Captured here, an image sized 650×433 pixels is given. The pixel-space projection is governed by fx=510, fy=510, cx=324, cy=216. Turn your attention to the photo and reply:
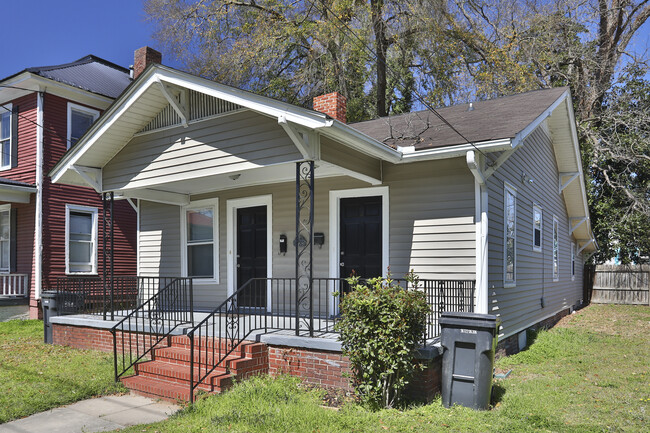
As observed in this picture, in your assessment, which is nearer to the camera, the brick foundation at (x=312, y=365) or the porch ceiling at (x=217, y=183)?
the brick foundation at (x=312, y=365)

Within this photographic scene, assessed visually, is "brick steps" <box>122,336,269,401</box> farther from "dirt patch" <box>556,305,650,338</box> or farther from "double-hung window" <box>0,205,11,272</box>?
"double-hung window" <box>0,205,11,272</box>

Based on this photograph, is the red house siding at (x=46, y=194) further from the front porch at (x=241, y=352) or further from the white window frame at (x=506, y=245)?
the white window frame at (x=506, y=245)

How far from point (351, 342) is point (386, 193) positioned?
3369mm

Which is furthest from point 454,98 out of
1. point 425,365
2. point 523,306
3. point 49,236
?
point 425,365

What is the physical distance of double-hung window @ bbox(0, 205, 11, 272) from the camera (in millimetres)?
14633

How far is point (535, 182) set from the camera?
10.9 meters

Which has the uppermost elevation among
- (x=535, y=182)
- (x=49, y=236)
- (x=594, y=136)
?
(x=594, y=136)

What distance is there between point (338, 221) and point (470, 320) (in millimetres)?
3701

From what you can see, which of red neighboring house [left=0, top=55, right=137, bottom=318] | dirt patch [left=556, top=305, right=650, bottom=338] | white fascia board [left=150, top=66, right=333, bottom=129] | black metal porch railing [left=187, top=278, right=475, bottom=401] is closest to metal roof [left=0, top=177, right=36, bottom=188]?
→ red neighboring house [left=0, top=55, right=137, bottom=318]

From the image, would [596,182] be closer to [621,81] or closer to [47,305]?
[621,81]

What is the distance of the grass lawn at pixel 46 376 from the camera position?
20.1 ft

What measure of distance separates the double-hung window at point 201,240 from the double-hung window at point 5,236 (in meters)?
6.88

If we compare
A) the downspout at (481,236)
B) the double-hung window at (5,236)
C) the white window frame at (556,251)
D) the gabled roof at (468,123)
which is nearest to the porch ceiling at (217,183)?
the gabled roof at (468,123)

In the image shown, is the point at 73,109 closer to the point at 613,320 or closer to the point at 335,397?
the point at 335,397
